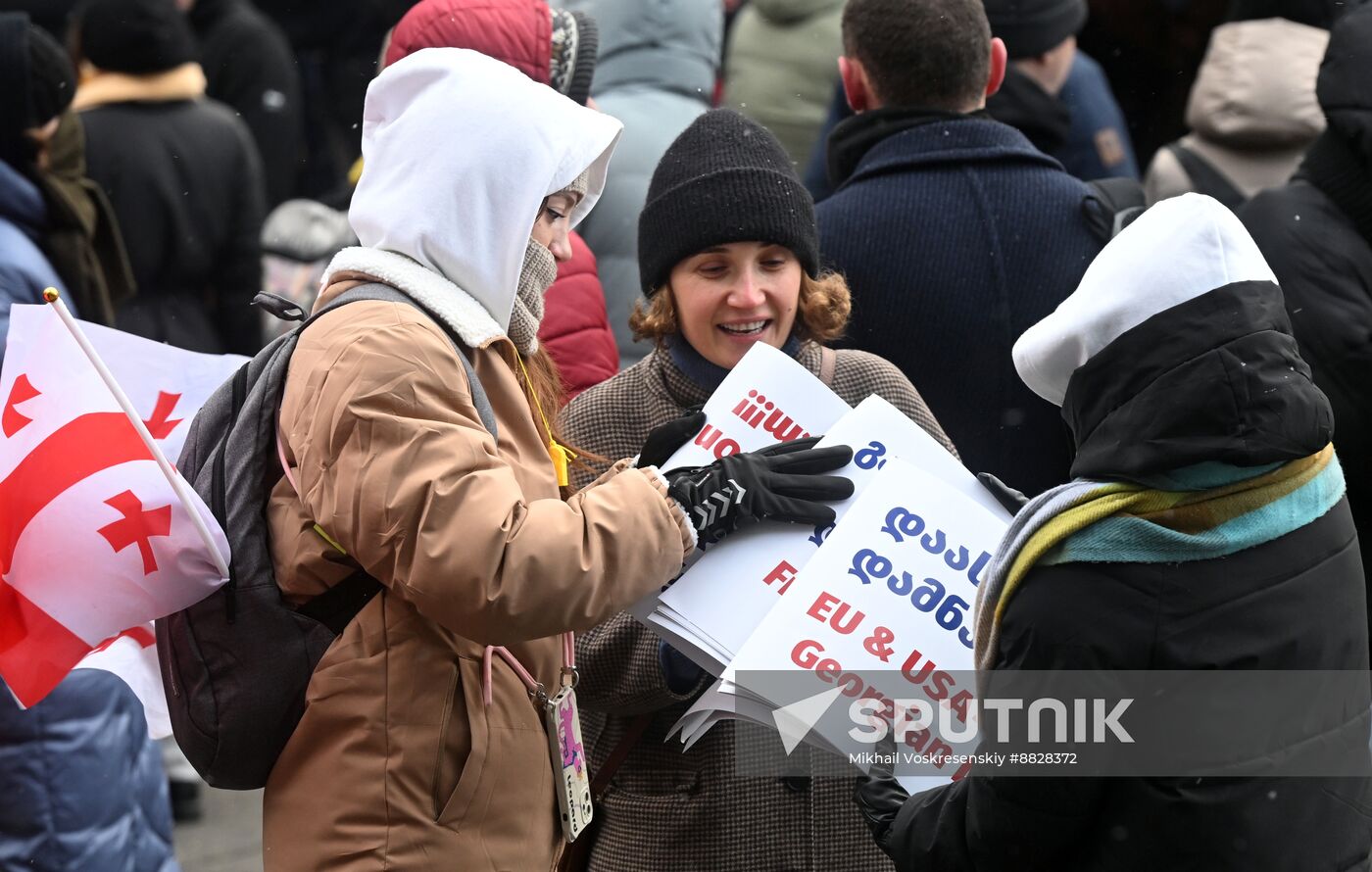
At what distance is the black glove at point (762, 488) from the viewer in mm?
2699

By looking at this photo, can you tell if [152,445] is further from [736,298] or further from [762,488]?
[736,298]

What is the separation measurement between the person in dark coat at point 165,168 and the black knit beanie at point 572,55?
6.90 feet

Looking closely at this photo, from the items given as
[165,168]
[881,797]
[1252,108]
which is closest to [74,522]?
[881,797]

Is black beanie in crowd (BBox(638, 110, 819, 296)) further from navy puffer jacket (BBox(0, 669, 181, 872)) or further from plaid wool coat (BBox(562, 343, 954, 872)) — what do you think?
navy puffer jacket (BBox(0, 669, 181, 872))

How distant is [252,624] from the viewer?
2.48 metres

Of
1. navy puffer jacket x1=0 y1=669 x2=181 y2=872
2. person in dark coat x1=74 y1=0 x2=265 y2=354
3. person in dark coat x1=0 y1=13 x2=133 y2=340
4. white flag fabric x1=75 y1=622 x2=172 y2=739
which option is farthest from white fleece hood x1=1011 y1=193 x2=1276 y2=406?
person in dark coat x1=74 y1=0 x2=265 y2=354

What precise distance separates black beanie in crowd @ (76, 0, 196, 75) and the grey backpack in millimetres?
3646

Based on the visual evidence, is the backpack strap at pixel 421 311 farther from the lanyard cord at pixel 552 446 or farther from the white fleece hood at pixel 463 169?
the lanyard cord at pixel 552 446

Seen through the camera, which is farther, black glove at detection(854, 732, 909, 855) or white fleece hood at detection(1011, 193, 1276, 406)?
black glove at detection(854, 732, 909, 855)

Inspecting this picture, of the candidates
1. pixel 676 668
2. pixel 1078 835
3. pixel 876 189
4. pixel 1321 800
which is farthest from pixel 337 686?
pixel 876 189

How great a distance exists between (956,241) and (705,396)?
84cm

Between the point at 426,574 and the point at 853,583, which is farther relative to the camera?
the point at 853,583

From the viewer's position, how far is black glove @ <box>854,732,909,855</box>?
2645 mm

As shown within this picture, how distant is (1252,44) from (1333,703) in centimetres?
328
